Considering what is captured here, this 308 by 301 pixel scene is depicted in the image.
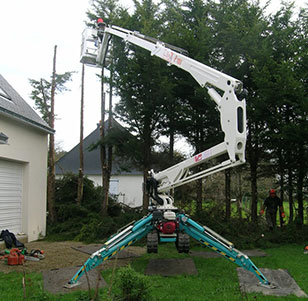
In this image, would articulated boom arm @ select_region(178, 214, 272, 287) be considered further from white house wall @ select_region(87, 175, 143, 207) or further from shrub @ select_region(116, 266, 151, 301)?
white house wall @ select_region(87, 175, 143, 207)

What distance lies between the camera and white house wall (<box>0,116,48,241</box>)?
11.0 meters

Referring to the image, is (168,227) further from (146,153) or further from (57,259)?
(146,153)

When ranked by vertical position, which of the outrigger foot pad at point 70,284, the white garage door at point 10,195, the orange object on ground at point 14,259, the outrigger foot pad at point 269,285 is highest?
the white garage door at point 10,195

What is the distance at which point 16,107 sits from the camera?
11.9 meters

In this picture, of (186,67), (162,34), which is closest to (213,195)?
(162,34)

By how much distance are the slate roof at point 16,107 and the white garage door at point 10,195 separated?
1.51 metres

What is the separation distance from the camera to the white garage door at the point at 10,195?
1081cm

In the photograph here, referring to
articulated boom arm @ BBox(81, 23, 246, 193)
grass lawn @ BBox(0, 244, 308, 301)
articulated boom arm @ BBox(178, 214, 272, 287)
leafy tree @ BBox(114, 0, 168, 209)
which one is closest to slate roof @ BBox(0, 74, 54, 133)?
leafy tree @ BBox(114, 0, 168, 209)

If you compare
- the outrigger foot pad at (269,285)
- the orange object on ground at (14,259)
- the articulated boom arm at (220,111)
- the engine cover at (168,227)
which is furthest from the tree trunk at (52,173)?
the outrigger foot pad at (269,285)

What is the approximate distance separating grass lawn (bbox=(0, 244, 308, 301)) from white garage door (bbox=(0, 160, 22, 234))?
13.4 feet

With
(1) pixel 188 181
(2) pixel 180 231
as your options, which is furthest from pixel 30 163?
(2) pixel 180 231

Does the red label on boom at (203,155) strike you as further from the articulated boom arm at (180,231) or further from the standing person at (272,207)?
the standing person at (272,207)

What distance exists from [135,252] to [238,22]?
28.2 ft

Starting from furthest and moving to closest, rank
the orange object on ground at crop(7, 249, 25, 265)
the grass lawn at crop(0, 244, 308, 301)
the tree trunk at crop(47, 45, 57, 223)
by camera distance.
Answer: the tree trunk at crop(47, 45, 57, 223)
the orange object on ground at crop(7, 249, 25, 265)
the grass lawn at crop(0, 244, 308, 301)
